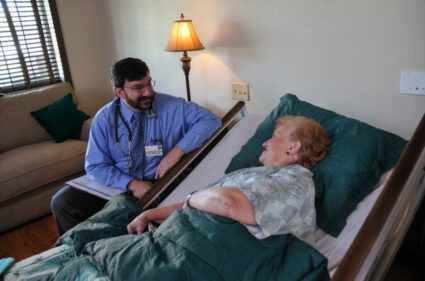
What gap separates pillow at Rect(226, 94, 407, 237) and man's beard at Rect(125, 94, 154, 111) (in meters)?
0.68

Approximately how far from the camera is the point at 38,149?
9.41 feet

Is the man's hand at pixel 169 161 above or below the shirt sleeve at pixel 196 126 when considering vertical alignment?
below

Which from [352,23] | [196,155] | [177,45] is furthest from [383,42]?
[177,45]

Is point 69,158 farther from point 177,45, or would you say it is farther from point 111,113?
point 177,45

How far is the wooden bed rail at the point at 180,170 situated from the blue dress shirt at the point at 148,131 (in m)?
0.06

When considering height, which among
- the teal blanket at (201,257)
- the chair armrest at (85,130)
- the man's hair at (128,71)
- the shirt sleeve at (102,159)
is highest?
the man's hair at (128,71)

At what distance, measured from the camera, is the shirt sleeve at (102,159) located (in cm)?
197

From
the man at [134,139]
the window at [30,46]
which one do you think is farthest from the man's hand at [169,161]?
the window at [30,46]

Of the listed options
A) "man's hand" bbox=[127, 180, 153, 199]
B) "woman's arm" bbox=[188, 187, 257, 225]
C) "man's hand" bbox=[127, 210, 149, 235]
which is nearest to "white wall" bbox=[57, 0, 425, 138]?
"man's hand" bbox=[127, 180, 153, 199]

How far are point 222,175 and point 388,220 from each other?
0.88 m

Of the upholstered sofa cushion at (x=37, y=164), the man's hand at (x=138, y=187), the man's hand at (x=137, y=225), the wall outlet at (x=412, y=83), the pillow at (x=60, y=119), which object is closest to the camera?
the man's hand at (x=137, y=225)

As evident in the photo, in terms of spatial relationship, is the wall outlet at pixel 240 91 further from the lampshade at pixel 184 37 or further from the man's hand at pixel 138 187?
the man's hand at pixel 138 187

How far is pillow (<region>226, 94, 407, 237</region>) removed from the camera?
1.37m

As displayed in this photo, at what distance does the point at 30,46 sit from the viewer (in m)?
3.34
